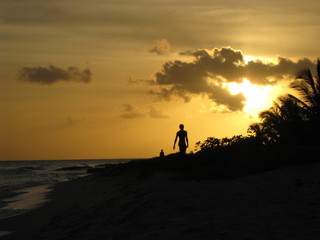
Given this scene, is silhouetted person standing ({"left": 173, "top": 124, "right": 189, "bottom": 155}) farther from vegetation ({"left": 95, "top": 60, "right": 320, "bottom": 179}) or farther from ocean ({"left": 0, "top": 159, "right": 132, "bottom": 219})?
ocean ({"left": 0, "top": 159, "right": 132, "bottom": 219})

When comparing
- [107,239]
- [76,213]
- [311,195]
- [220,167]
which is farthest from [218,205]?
[220,167]

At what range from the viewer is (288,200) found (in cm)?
1026

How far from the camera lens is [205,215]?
902cm

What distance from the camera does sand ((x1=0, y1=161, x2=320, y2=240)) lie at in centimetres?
767

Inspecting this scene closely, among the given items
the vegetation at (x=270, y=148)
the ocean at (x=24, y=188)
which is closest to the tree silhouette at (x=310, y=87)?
the vegetation at (x=270, y=148)

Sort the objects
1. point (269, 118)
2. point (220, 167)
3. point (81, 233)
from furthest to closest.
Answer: point (269, 118), point (220, 167), point (81, 233)

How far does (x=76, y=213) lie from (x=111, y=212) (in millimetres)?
1899

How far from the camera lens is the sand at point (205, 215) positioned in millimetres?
7672

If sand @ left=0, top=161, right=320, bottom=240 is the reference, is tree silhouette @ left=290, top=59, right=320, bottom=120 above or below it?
above

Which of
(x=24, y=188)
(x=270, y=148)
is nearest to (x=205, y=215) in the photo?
(x=270, y=148)

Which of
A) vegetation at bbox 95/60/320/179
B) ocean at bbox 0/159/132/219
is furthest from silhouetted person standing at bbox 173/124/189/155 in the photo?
ocean at bbox 0/159/132/219

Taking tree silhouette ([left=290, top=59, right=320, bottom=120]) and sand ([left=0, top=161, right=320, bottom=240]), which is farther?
tree silhouette ([left=290, top=59, right=320, bottom=120])

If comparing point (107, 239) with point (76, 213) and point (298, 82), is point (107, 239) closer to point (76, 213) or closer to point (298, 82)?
point (76, 213)

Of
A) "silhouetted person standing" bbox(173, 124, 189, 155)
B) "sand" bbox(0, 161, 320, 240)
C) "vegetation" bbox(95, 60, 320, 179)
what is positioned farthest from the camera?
"silhouetted person standing" bbox(173, 124, 189, 155)
